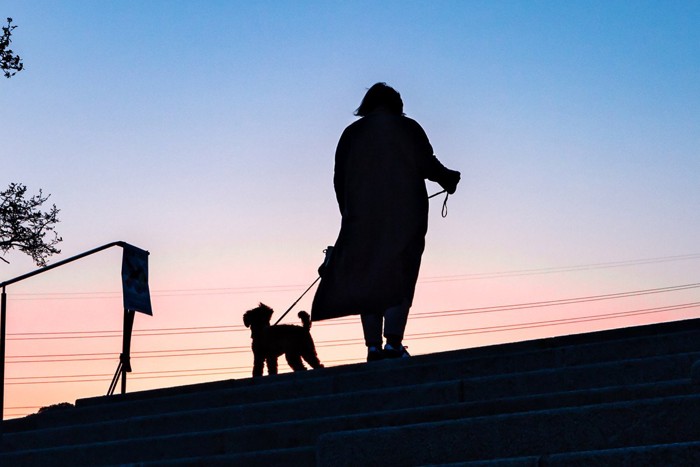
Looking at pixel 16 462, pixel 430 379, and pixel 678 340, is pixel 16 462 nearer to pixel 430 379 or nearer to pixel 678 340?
pixel 430 379

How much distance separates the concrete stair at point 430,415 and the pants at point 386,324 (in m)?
0.66

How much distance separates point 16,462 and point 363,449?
3229mm

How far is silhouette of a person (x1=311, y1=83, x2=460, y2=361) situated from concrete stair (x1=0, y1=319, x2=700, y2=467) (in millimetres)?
851

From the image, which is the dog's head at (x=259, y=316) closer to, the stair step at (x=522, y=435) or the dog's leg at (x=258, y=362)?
the dog's leg at (x=258, y=362)

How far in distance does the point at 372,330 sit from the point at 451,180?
133cm

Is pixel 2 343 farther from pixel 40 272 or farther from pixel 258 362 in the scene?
pixel 258 362

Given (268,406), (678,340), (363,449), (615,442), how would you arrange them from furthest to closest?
(268,406), (678,340), (363,449), (615,442)

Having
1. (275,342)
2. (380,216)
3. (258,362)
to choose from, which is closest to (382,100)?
(380,216)

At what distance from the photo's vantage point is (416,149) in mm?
9938

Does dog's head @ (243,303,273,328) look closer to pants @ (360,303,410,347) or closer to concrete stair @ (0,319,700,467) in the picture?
concrete stair @ (0,319,700,467)

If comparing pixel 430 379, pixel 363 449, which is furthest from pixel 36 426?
pixel 363 449

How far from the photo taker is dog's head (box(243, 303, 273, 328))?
56.3ft

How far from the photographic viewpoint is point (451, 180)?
1000 cm

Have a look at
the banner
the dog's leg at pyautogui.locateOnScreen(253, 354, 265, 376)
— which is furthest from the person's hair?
the dog's leg at pyautogui.locateOnScreen(253, 354, 265, 376)
